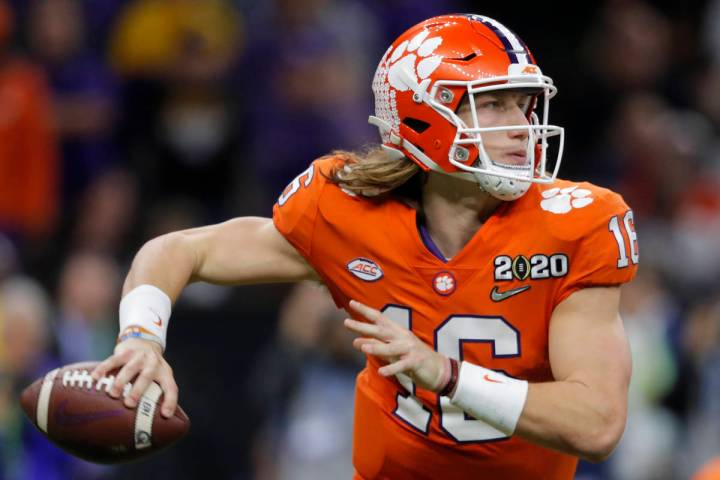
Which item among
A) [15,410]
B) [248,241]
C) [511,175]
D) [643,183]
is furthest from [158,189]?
[511,175]

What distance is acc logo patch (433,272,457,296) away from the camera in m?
3.72

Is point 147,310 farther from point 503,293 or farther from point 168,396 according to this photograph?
point 503,293

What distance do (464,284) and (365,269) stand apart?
1.00 ft

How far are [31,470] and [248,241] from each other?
2798 mm

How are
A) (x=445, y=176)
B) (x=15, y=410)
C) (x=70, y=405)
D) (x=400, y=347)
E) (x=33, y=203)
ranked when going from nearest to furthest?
(x=400, y=347)
(x=70, y=405)
(x=445, y=176)
(x=15, y=410)
(x=33, y=203)

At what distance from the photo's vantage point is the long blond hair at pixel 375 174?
3.88 metres

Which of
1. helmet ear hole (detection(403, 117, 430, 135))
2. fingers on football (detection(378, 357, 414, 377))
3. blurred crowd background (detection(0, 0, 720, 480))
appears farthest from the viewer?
blurred crowd background (detection(0, 0, 720, 480))

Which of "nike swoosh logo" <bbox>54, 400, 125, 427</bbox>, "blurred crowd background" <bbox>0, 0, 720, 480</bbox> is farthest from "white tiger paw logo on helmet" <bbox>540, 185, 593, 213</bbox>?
"blurred crowd background" <bbox>0, 0, 720, 480</bbox>

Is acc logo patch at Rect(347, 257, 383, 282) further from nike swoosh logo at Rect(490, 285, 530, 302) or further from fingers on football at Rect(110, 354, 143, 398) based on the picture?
fingers on football at Rect(110, 354, 143, 398)

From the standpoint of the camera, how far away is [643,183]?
773cm

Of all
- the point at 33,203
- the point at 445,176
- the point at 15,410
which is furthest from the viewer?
the point at 33,203

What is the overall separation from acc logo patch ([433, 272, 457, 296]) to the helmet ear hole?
42cm

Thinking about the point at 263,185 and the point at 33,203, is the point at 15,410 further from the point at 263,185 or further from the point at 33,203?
the point at 263,185

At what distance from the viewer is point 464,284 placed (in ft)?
12.2
